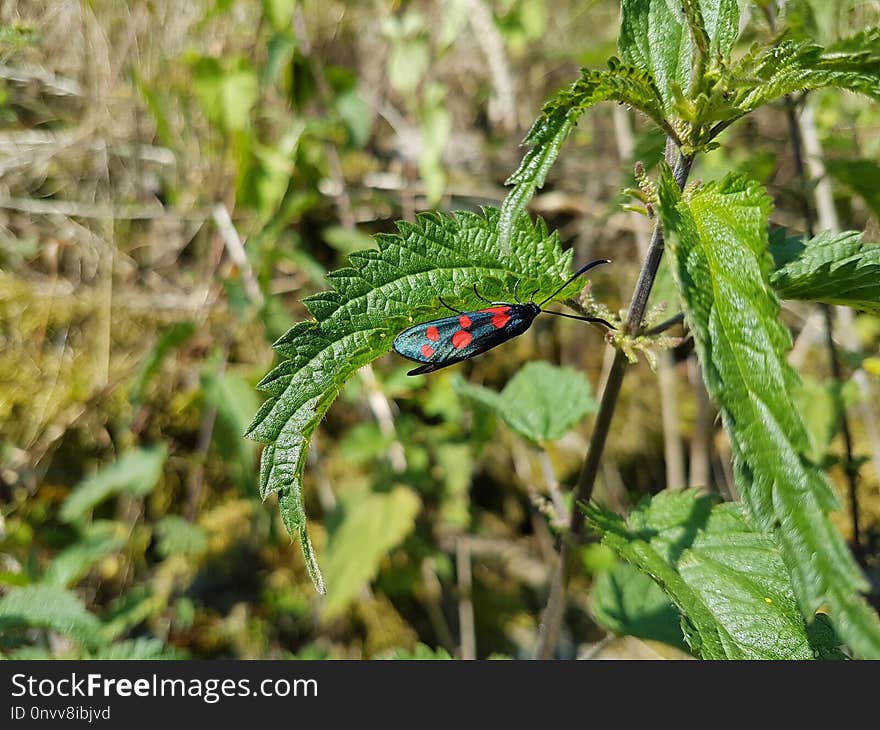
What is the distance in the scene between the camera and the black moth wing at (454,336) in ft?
3.41

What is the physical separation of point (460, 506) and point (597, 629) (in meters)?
0.74

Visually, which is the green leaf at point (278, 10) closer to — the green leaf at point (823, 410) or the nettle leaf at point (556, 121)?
the nettle leaf at point (556, 121)

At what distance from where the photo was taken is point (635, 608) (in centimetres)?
160

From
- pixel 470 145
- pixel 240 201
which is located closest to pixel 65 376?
pixel 240 201

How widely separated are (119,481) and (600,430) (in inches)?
76.1

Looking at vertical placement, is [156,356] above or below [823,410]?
above

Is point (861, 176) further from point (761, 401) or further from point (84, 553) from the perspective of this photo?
point (84, 553)

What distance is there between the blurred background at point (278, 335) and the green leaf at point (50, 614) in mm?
273

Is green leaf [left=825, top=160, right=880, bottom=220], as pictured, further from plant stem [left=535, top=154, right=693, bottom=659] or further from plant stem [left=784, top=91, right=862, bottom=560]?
plant stem [left=535, top=154, right=693, bottom=659]

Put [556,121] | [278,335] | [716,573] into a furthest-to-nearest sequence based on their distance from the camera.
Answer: [278,335]
[716,573]
[556,121]

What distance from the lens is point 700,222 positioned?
0.95 m

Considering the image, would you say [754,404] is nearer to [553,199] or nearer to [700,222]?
[700,222]

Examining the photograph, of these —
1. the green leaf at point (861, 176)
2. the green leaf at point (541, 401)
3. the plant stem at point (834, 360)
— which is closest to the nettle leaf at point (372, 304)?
the green leaf at point (541, 401)

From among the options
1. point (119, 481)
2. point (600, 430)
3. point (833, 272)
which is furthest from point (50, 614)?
point (833, 272)
